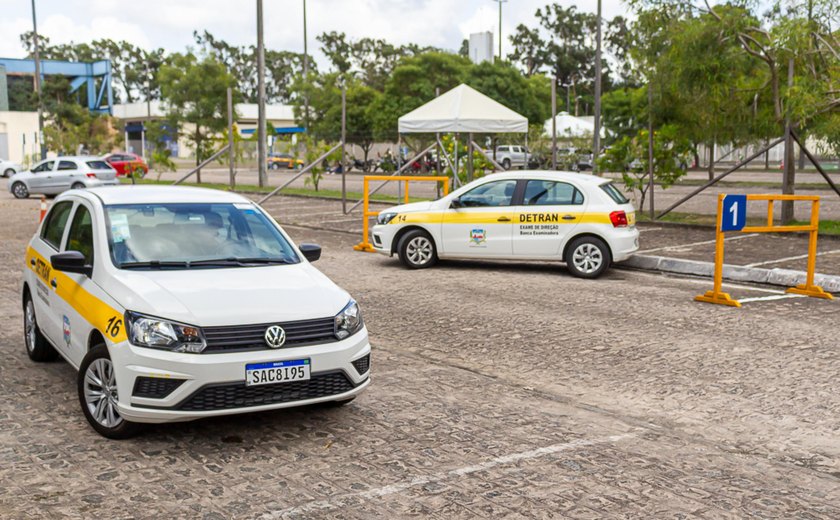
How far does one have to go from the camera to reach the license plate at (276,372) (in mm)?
5395

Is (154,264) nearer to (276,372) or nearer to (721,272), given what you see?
(276,372)

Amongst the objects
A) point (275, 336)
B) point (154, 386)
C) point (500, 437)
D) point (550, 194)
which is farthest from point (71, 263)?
point (550, 194)

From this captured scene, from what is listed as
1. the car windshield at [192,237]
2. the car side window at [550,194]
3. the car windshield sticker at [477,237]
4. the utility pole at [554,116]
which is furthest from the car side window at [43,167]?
the car windshield at [192,237]

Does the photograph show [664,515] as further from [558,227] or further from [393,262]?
[393,262]

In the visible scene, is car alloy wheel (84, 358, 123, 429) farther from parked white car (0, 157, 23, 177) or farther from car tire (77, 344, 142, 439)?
parked white car (0, 157, 23, 177)

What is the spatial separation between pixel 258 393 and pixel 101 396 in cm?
107

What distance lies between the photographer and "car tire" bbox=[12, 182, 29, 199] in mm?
31422

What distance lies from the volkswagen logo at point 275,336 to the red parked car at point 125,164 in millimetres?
33293

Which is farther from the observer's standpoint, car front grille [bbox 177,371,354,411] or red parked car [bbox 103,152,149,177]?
red parked car [bbox 103,152,149,177]

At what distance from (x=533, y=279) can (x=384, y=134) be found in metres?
34.7

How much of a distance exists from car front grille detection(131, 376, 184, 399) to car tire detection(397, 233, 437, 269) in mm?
8670

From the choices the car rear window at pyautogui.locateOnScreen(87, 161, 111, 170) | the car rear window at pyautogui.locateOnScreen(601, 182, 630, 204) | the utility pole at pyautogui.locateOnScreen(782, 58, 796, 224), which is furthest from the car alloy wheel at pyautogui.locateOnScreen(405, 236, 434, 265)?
the car rear window at pyautogui.locateOnScreen(87, 161, 111, 170)

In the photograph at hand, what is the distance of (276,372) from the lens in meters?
5.46

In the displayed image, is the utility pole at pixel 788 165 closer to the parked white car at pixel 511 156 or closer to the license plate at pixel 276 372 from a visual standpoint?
the license plate at pixel 276 372
